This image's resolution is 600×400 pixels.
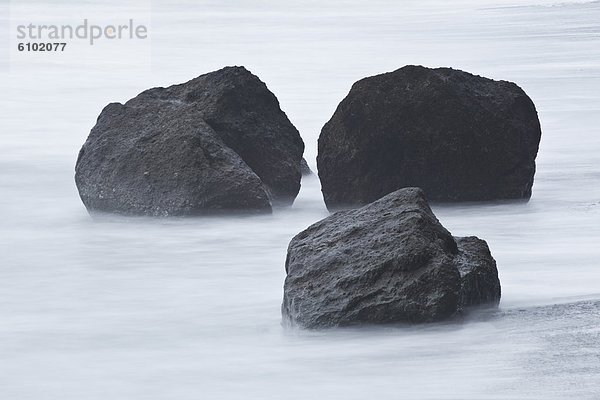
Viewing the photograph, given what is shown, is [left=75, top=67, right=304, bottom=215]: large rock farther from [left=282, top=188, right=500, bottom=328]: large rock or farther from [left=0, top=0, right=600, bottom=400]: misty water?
[left=282, top=188, right=500, bottom=328]: large rock

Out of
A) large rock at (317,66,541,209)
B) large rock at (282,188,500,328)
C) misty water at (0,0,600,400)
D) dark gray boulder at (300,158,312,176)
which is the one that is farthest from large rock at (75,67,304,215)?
large rock at (282,188,500,328)

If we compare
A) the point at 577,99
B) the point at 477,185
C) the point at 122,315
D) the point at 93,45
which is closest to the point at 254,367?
the point at 122,315

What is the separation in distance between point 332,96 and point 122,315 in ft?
35.4

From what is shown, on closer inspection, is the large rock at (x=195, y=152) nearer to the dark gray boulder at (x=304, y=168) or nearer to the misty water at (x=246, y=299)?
the misty water at (x=246, y=299)

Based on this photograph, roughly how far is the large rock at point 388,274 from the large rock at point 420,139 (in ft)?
9.11

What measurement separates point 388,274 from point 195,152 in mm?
3198

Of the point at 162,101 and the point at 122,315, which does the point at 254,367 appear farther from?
the point at 162,101

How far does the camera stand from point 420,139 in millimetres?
9305

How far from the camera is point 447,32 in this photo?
2964 cm

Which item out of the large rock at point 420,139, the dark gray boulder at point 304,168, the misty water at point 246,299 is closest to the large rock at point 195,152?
the misty water at point 246,299

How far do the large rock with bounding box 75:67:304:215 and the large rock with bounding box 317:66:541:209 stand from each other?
45 centimetres

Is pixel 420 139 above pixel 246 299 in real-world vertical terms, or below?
above

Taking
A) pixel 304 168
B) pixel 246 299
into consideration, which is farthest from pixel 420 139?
pixel 246 299

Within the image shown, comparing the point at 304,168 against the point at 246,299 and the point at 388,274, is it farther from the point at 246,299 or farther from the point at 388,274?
the point at 388,274
